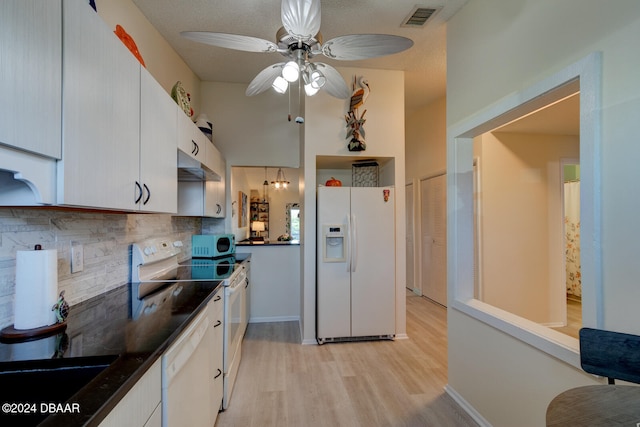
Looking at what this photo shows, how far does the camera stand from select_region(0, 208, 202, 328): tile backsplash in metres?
1.08

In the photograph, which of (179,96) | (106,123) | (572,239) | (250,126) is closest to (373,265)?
(250,126)

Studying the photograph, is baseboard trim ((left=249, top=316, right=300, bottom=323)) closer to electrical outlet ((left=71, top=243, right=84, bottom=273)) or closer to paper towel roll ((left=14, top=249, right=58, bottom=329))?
electrical outlet ((left=71, top=243, right=84, bottom=273))

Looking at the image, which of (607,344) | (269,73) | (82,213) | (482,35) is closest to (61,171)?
(82,213)

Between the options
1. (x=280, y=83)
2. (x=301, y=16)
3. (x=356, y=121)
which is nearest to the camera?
(x=301, y=16)

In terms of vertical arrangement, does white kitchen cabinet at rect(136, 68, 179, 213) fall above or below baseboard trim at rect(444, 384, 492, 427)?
above

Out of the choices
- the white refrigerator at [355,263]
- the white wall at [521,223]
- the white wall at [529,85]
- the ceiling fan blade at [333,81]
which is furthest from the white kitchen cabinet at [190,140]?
the white wall at [521,223]

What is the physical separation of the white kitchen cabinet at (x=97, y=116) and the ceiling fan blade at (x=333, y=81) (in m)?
1.10

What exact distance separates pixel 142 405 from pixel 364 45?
1.96 meters

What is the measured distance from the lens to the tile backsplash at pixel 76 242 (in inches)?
42.4

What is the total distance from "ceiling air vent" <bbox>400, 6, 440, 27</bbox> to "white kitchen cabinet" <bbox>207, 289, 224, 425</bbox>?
8.61 feet

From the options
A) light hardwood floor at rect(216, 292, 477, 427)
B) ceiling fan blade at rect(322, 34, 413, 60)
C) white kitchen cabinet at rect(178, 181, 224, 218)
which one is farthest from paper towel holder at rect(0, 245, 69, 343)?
ceiling fan blade at rect(322, 34, 413, 60)

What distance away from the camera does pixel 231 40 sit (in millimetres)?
1647

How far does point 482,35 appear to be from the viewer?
190 cm

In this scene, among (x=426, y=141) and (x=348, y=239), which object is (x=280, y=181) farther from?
(x=348, y=239)
